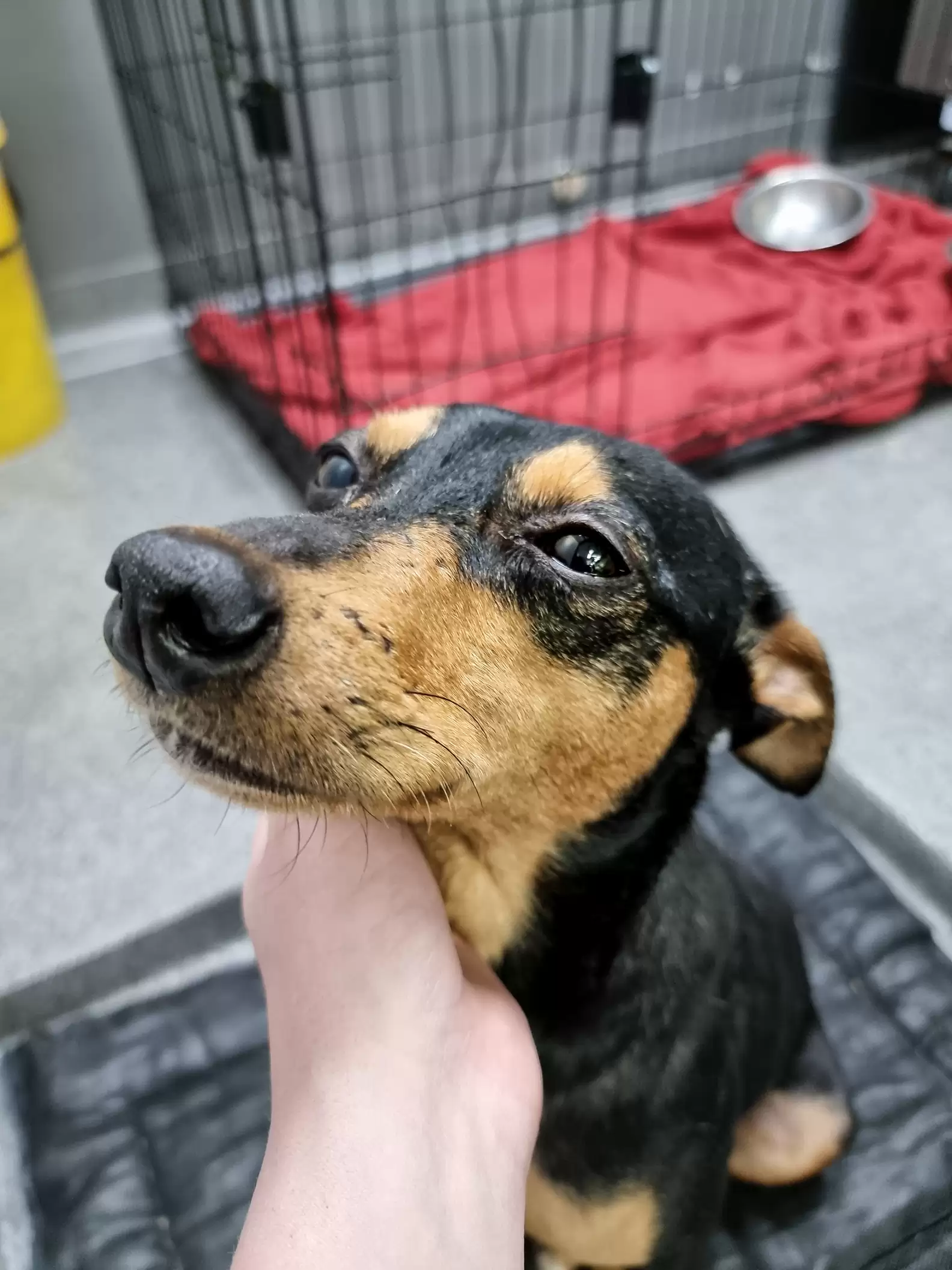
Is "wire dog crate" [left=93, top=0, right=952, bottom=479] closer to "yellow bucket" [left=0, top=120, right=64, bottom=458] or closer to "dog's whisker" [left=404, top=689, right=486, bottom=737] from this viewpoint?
"yellow bucket" [left=0, top=120, right=64, bottom=458]

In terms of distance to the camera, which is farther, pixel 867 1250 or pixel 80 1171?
pixel 80 1171

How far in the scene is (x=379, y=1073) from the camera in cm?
105

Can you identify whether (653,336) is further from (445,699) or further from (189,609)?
(189,609)

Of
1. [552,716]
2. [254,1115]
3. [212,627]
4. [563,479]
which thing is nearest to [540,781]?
[552,716]

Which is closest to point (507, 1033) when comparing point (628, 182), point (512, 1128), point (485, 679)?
point (512, 1128)

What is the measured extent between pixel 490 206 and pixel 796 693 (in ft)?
12.0

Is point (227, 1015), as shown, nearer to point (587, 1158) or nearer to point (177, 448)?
point (587, 1158)

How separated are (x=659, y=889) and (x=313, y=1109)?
23.2 inches

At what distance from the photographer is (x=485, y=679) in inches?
42.6

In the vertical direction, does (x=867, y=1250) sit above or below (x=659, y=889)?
below

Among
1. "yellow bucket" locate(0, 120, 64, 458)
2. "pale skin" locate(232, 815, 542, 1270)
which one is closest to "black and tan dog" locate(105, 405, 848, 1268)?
"pale skin" locate(232, 815, 542, 1270)

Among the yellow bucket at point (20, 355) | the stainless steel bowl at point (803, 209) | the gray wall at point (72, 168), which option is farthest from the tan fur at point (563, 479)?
the gray wall at point (72, 168)

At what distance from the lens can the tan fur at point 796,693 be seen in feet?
4.34

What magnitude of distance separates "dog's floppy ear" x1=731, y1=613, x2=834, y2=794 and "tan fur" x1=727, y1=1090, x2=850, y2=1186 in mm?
609
